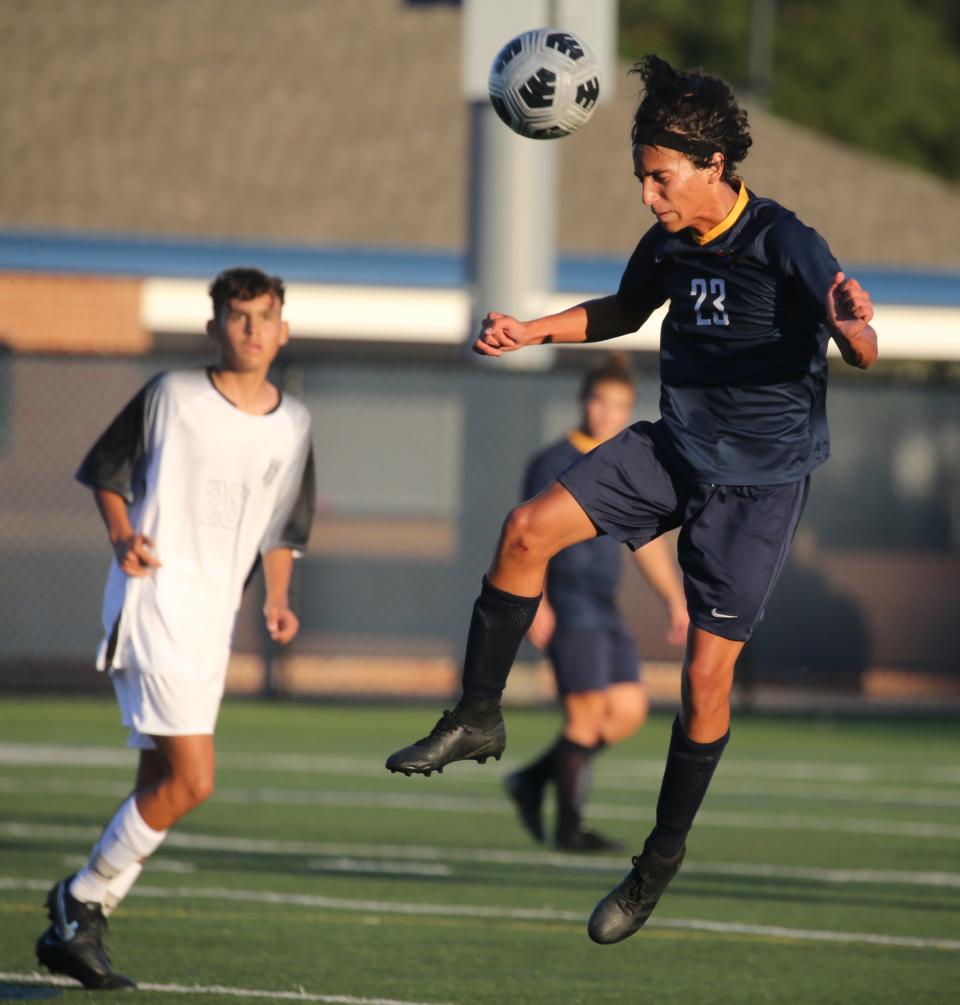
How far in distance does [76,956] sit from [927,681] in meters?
11.0

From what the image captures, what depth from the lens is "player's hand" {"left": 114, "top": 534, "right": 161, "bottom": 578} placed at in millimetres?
6496

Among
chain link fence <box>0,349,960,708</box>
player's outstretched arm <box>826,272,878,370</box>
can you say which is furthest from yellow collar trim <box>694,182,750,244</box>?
chain link fence <box>0,349,960,708</box>

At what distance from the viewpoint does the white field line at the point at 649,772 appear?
11.9m

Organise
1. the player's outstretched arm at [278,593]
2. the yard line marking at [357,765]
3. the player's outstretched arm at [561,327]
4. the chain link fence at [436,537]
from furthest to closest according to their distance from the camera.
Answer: the chain link fence at [436,537], the yard line marking at [357,765], the player's outstretched arm at [278,593], the player's outstretched arm at [561,327]

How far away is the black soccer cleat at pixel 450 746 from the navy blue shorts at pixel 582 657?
3681mm

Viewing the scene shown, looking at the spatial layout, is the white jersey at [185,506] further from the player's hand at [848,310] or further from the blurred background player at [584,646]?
the blurred background player at [584,646]

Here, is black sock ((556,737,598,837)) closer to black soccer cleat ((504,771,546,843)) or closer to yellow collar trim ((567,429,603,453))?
black soccer cleat ((504,771,546,843))

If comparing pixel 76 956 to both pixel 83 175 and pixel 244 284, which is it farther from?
pixel 83 175

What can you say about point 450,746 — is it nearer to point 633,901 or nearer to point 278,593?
point 633,901

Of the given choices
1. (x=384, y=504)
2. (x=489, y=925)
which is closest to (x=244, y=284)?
(x=489, y=925)

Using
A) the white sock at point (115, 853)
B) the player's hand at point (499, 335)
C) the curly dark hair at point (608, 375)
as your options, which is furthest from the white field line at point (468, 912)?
the player's hand at point (499, 335)

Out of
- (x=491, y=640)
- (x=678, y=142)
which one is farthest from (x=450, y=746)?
(x=678, y=142)

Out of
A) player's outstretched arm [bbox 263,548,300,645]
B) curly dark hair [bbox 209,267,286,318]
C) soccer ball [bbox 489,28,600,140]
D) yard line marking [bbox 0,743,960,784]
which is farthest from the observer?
yard line marking [bbox 0,743,960,784]

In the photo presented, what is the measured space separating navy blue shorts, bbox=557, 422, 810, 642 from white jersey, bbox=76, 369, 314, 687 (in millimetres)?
1306
